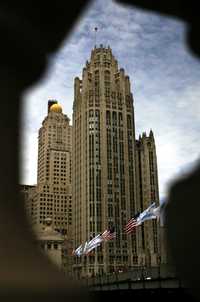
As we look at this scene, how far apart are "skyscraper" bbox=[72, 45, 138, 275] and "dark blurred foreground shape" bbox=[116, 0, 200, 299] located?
200 feet

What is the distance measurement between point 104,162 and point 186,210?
63.8 m

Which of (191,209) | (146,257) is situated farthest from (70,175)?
(191,209)

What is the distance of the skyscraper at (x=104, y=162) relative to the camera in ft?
209

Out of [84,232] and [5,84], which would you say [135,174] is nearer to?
[84,232]

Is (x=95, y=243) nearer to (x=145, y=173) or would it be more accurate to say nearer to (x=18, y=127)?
(x=18, y=127)

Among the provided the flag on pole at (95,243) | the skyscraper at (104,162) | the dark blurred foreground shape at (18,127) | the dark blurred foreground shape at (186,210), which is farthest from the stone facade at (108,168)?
the dark blurred foreground shape at (18,127)

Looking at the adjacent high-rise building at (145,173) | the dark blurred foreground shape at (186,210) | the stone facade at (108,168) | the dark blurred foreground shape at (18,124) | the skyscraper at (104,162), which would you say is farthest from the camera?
the adjacent high-rise building at (145,173)

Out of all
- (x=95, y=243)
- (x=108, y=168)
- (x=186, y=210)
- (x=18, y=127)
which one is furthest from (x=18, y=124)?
(x=108, y=168)

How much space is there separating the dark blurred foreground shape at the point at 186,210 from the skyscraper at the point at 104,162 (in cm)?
6085

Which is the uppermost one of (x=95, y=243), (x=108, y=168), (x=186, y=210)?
(x=108, y=168)

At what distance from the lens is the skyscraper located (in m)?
63.8

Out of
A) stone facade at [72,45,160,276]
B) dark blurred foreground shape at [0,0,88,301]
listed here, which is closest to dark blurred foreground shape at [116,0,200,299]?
dark blurred foreground shape at [0,0,88,301]

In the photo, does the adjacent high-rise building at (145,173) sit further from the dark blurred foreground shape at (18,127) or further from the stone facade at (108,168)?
the dark blurred foreground shape at (18,127)

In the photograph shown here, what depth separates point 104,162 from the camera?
6612 cm
